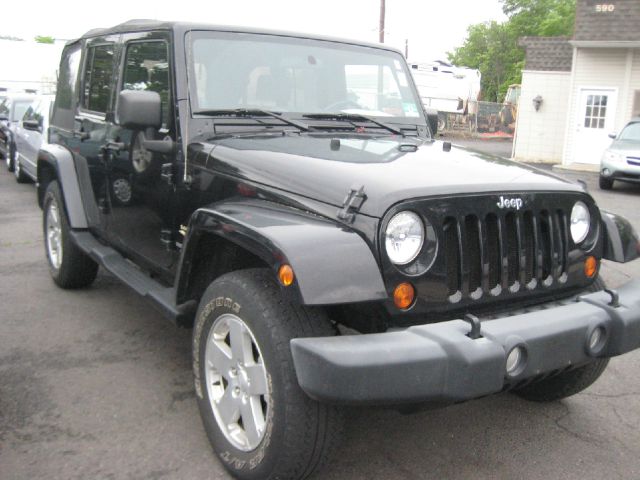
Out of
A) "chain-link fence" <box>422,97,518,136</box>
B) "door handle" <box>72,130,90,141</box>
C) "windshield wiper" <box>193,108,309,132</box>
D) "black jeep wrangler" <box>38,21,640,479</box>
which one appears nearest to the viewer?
"black jeep wrangler" <box>38,21,640,479</box>

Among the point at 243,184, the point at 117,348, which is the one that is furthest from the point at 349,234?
the point at 117,348

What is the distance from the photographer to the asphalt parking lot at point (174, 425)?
301 centimetres

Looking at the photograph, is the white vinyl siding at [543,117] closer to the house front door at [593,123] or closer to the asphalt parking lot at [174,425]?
the house front door at [593,123]

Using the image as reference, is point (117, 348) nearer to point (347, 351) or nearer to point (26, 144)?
point (347, 351)

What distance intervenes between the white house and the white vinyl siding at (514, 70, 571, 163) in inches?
1.6

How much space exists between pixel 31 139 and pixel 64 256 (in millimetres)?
6381

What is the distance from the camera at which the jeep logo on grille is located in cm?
277

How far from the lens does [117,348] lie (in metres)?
4.34

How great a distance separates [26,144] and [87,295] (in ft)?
22.4

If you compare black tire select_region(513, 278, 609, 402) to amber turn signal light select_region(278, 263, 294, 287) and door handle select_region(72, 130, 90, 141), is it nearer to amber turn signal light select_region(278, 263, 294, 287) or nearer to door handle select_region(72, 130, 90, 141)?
amber turn signal light select_region(278, 263, 294, 287)

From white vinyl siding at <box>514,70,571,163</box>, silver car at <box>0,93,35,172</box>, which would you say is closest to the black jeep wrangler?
silver car at <box>0,93,35,172</box>

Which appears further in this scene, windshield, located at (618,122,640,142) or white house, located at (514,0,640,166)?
white house, located at (514,0,640,166)

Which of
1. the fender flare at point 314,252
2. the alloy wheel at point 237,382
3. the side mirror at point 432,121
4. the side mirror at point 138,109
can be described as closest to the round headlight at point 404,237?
the fender flare at point 314,252

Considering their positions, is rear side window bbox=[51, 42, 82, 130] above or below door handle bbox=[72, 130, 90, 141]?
above
